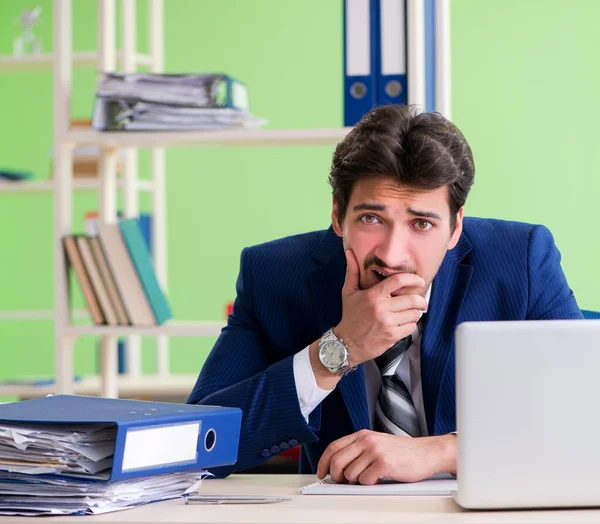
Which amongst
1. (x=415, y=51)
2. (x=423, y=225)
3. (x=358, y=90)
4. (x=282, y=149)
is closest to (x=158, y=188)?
(x=282, y=149)

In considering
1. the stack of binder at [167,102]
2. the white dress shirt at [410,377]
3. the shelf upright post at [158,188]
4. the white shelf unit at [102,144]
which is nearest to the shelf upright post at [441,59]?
the white shelf unit at [102,144]

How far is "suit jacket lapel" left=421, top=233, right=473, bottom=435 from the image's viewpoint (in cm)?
171

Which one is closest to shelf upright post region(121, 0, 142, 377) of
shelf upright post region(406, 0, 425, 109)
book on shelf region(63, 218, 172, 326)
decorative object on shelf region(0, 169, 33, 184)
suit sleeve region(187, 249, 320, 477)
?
decorative object on shelf region(0, 169, 33, 184)

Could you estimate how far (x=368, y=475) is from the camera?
135 cm

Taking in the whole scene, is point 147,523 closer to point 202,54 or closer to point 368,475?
point 368,475

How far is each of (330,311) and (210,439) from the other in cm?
56

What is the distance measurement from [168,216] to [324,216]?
86cm

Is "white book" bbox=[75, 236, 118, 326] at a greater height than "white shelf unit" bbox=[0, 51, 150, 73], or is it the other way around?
"white shelf unit" bbox=[0, 51, 150, 73]

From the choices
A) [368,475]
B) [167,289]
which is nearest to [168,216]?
[167,289]

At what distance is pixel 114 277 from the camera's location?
2.60m

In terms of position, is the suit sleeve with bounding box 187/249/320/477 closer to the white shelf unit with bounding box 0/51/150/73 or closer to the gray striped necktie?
the gray striped necktie

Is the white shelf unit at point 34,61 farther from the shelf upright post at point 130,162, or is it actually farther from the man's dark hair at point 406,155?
the man's dark hair at point 406,155

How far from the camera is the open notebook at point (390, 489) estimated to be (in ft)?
4.08

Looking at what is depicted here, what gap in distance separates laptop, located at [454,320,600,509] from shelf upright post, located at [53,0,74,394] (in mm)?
1702
